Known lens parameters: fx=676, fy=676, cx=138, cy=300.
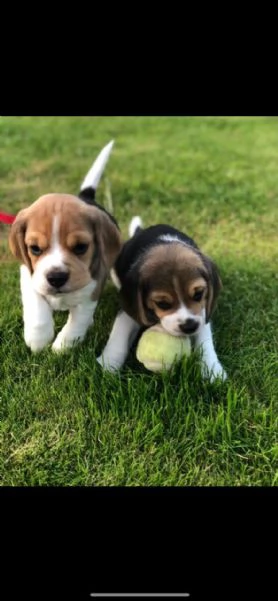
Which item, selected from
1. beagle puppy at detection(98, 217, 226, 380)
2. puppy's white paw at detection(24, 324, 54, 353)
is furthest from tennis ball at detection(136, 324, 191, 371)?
puppy's white paw at detection(24, 324, 54, 353)

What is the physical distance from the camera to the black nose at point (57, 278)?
289cm

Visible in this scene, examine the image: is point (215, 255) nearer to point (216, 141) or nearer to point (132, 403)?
point (132, 403)

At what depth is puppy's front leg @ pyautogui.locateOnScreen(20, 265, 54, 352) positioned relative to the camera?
323cm

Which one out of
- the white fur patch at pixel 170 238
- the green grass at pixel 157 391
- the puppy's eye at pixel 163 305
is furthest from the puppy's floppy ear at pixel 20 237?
the white fur patch at pixel 170 238

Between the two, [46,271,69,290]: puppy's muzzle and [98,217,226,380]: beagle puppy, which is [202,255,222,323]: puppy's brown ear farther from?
[46,271,69,290]: puppy's muzzle

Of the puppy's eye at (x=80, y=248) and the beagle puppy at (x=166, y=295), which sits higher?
the puppy's eye at (x=80, y=248)

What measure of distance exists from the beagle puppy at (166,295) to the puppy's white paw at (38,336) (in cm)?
28

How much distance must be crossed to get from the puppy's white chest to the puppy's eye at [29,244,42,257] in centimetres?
23

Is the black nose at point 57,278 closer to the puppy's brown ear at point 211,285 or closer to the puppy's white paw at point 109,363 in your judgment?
the puppy's white paw at point 109,363

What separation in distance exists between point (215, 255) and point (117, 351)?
1396mm

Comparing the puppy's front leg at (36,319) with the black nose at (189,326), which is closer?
the black nose at (189,326)
